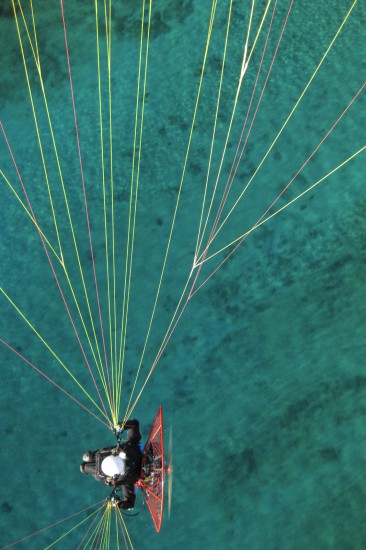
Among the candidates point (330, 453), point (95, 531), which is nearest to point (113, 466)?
point (95, 531)

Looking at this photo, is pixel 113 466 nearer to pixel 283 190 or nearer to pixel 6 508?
pixel 6 508

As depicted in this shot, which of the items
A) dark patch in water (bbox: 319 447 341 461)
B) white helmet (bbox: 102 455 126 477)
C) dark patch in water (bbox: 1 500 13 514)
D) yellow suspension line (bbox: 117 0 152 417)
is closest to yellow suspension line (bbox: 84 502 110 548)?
dark patch in water (bbox: 1 500 13 514)

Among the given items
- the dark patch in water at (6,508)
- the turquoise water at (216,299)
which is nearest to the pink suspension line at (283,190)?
the turquoise water at (216,299)

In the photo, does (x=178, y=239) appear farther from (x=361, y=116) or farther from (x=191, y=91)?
(x=361, y=116)

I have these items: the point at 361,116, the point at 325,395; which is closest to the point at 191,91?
the point at 361,116

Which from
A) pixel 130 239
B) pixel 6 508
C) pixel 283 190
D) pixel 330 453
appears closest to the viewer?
pixel 330 453
